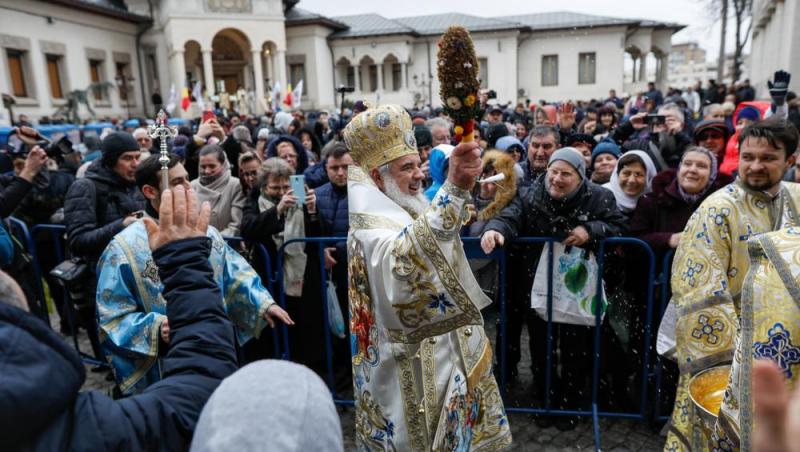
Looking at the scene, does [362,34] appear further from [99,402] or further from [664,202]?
[99,402]

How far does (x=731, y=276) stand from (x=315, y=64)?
111ft

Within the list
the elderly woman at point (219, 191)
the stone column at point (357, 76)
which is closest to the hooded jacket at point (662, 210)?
the elderly woman at point (219, 191)

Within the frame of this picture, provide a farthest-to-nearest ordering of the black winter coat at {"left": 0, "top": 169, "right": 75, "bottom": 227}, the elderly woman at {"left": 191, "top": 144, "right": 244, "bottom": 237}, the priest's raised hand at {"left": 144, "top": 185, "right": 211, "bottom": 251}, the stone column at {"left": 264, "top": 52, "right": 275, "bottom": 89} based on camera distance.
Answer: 1. the stone column at {"left": 264, "top": 52, "right": 275, "bottom": 89}
2. the black winter coat at {"left": 0, "top": 169, "right": 75, "bottom": 227}
3. the elderly woman at {"left": 191, "top": 144, "right": 244, "bottom": 237}
4. the priest's raised hand at {"left": 144, "top": 185, "right": 211, "bottom": 251}

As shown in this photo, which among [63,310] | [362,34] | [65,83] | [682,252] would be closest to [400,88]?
[362,34]

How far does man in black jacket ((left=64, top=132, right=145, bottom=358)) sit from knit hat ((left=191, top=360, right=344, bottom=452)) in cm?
307

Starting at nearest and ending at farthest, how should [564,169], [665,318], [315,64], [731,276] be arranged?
[731,276], [665,318], [564,169], [315,64]

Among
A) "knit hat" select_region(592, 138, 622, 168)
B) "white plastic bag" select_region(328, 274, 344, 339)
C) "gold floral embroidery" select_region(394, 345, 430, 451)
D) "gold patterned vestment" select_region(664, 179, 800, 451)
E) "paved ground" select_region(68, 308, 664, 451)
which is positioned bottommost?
"paved ground" select_region(68, 308, 664, 451)

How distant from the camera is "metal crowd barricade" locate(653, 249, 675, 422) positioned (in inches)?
132

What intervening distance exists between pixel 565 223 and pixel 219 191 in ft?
9.24

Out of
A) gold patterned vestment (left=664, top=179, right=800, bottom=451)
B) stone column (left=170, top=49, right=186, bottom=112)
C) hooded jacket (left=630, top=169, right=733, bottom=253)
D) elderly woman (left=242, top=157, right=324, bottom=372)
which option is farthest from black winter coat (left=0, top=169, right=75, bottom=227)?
stone column (left=170, top=49, right=186, bottom=112)

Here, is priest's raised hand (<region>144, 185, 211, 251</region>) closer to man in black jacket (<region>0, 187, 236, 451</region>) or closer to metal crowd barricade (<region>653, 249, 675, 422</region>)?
man in black jacket (<region>0, 187, 236, 451</region>)

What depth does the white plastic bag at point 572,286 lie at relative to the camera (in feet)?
11.2

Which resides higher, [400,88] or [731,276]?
[400,88]

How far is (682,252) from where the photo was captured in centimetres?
240
